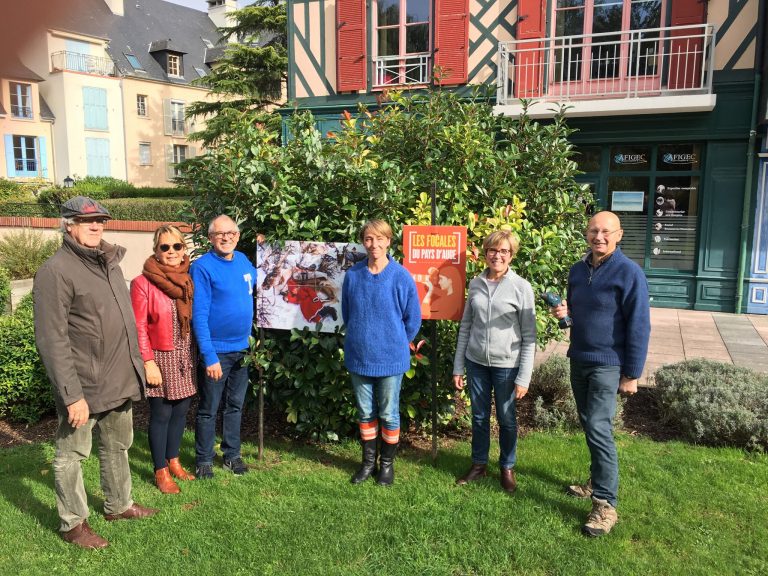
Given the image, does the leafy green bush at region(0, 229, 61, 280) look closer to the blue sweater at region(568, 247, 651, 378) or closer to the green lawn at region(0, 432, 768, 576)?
the green lawn at region(0, 432, 768, 576)

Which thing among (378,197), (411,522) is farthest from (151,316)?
(411,522)

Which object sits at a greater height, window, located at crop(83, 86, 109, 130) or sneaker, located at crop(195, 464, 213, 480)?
window, located at crop(83, 86, 109, 130)

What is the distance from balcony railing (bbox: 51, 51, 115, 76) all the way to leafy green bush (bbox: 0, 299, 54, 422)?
519cm

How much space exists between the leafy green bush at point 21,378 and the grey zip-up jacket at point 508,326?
13.1ft

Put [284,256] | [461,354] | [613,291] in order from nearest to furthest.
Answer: [613,291] → [461,354] → [284,256]


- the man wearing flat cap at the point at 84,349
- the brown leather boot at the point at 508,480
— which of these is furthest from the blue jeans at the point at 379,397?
the man wearing flat cap at the point at 84,349

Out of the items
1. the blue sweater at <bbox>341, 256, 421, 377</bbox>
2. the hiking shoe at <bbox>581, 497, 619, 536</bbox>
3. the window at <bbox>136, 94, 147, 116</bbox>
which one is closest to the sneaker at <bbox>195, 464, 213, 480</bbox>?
the blue sweater at <bbox>341, 256, 421, 377</bbox>

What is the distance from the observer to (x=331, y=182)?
A: 4562 millimetres

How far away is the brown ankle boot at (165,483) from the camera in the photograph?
13.2ft

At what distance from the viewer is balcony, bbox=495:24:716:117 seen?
10172 mm

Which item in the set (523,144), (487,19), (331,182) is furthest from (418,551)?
(487,19)

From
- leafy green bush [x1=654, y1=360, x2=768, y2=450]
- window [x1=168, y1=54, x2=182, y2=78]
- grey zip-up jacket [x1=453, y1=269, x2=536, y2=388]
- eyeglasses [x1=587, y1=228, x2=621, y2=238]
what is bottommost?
leafy green bush [x1=654, y1=360, x2=768, y2=450]

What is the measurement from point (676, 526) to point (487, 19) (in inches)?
423

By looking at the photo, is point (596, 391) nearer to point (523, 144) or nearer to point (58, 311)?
point (523, 144)
